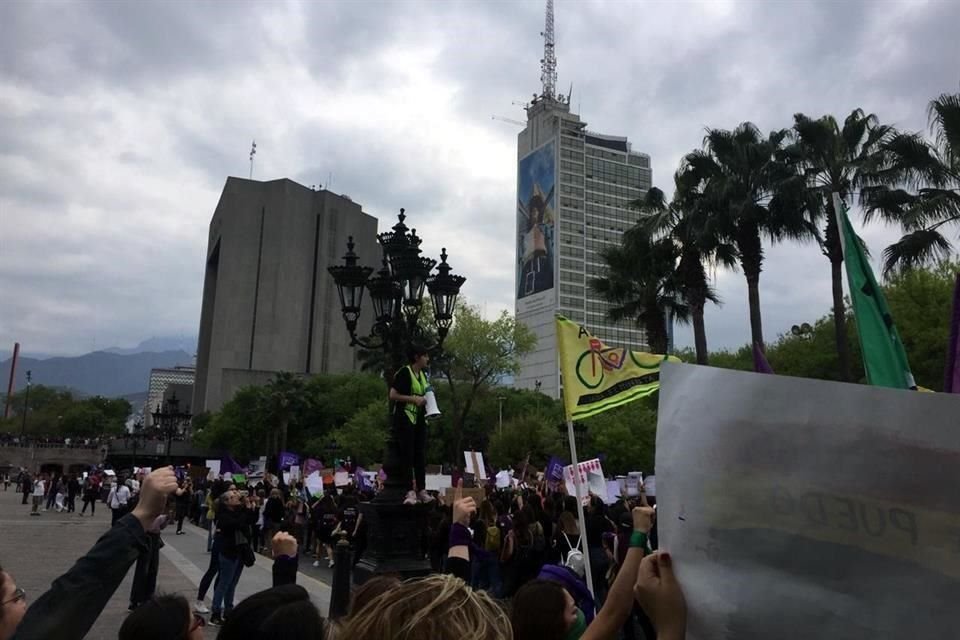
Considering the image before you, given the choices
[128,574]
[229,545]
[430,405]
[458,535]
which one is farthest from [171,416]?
[458,535]

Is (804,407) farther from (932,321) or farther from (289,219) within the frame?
(289,219)

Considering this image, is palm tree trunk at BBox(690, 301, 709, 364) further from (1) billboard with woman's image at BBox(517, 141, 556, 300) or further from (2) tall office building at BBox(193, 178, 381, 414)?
(1) billboard with woman's image at BBox(517, 141, 556, 300)

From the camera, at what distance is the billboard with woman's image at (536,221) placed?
123000 millimetres

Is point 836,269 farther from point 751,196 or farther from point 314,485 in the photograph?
point 314,485

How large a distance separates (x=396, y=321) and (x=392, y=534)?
2730 mm

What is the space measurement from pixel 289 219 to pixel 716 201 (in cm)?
8859

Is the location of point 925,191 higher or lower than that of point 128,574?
higher

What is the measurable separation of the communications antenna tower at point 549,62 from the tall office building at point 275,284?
56.8 metres

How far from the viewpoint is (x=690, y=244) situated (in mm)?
22453

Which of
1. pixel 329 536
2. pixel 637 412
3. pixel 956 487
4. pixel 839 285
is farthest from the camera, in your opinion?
pixel 637 412

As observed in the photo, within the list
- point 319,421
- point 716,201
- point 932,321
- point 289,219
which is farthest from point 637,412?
point 289,219

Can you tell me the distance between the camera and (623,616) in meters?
2.20

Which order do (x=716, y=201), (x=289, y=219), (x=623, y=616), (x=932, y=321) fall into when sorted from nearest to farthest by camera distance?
(x=623, y=616), (x=716, y=201), (x=932, y=321), (x=289, y=219)

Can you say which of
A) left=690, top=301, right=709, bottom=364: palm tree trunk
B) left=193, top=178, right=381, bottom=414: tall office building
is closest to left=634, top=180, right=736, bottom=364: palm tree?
left=690, top=301, right=709, bottom=364: palm tree trunk
